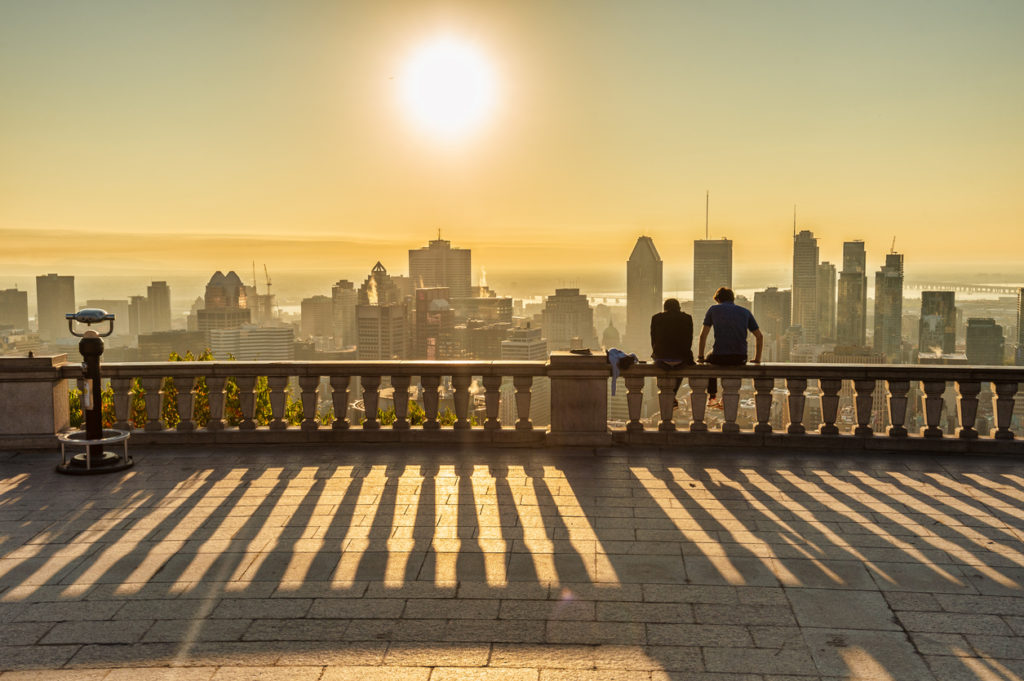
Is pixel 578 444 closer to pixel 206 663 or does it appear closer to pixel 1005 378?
pixel 1005 378

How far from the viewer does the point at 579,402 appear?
11.8m

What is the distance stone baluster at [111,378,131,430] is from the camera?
12.0 meters

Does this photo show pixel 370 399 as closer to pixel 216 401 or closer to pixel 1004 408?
pixel 216 401

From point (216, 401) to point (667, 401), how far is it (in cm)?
645

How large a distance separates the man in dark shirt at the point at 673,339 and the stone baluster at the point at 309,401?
16.1 ft

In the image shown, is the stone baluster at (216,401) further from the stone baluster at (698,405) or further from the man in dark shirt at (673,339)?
the stone baluster at (698,405)

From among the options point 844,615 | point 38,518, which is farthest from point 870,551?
point 38,518

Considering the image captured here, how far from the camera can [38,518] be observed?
8.46 metres

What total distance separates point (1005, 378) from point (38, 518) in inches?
471

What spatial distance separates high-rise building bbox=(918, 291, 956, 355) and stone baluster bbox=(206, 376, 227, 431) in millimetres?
112343

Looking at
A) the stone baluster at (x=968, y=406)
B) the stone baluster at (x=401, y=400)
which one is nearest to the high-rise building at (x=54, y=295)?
the stone baluster at (x=401, y=400)

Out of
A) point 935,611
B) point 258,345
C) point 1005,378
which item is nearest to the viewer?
point 935,611

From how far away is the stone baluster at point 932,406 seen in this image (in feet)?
38.0

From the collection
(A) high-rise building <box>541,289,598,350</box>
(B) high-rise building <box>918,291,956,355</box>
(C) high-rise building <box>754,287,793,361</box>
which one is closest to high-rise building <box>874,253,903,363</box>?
(C) high-rise building <box>754,287,793,361</box>
